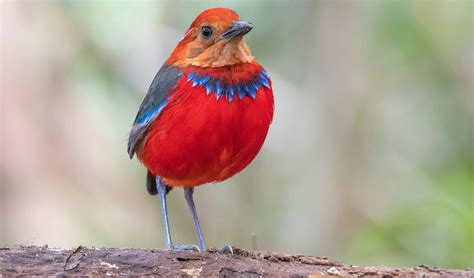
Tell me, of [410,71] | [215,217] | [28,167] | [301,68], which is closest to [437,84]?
[410,71]

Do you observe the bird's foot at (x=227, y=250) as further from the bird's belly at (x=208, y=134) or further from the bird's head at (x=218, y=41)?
the bird's head at (x=218, y=41)

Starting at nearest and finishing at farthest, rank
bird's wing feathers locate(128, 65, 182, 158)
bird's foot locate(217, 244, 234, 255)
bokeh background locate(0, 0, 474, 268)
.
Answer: bird's foot locate(217, 244, 234, 255) → bird's wing feathers locate(128, 65, 182, 158) → bokeh background locate(0, 0, 474, 268)

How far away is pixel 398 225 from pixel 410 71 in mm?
4196

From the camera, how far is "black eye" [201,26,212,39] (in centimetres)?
565

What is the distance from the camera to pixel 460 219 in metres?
6.49

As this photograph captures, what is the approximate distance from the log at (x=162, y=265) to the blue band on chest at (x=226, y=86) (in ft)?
3.60

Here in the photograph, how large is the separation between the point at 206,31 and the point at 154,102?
0.63 metres

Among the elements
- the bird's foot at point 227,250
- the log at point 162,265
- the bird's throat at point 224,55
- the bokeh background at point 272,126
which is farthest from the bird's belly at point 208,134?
the bokeh background at point 272,126

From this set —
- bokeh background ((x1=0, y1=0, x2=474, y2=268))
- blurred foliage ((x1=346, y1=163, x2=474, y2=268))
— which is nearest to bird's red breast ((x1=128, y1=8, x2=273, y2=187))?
blurred foliage ((x1=346, y1=163, x2=474, y2=268))

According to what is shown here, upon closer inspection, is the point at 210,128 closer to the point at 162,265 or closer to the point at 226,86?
the point at 226,86

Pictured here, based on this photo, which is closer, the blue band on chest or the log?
the log

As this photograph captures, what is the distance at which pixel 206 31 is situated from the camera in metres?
5.66

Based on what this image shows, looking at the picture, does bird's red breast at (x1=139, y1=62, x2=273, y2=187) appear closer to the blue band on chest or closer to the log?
the blue band on chest

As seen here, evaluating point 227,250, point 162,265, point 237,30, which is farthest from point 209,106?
point 162,265
